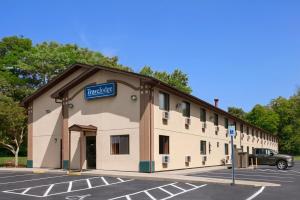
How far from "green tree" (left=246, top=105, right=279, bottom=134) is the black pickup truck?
179ft

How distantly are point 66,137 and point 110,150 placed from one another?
13.0 ft

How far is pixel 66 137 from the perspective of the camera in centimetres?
2947

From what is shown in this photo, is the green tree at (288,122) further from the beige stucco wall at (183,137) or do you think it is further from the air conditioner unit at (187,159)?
the air conditioner unit at (187,159)

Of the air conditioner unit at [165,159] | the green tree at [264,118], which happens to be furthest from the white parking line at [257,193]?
the green tree at [264,118]

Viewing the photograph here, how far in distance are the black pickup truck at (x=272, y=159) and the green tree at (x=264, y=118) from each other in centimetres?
5442

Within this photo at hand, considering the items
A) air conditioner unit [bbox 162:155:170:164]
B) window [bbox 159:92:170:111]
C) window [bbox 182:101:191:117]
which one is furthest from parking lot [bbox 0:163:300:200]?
window [bbox 182:101:191:117]

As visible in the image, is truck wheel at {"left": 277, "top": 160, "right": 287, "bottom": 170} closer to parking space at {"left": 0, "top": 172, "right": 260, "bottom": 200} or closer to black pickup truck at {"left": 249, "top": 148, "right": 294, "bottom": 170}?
black pickup truck at {"left": 249, "top": 148, "right": 294, "bottom": 170}

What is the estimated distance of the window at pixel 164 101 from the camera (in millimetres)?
27361

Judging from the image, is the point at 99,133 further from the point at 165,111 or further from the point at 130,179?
the point at 130,179

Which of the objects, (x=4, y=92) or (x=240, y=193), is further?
(x=4, y=92)

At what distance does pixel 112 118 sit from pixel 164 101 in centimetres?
354

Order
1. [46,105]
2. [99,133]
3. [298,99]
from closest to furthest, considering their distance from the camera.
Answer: [99,133], [46,105], [298,99]

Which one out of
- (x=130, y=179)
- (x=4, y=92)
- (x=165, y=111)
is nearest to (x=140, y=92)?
(x=165, y=111)

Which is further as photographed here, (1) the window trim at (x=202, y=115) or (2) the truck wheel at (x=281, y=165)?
(1) the window trim at (x=202, y=115)
